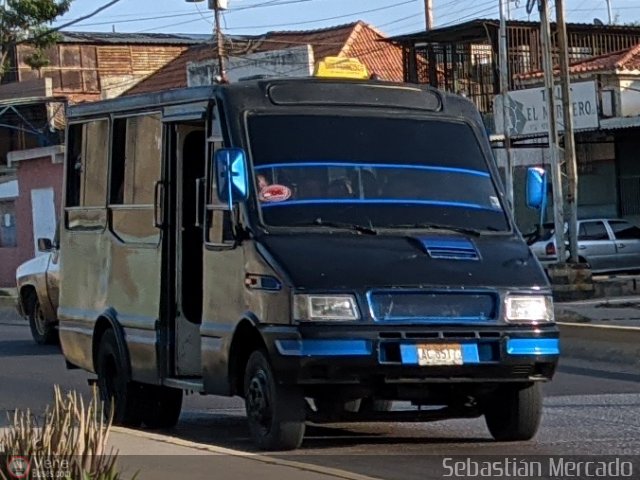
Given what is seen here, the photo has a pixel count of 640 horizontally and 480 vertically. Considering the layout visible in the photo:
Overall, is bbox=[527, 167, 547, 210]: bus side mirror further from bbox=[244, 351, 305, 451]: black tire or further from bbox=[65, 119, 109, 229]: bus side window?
bbox=[65, 119, 109, 229]: bus side window

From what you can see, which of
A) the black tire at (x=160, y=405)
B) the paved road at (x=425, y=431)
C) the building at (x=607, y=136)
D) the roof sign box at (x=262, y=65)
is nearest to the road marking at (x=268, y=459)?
the paved road at (x=425, y=431)

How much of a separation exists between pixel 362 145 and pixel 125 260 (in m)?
2.42

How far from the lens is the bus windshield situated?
955 centimetres

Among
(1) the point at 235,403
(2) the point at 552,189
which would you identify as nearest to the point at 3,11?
(2) the point at 552,189

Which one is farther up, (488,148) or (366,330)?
(488,148)

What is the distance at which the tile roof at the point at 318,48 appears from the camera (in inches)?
1895

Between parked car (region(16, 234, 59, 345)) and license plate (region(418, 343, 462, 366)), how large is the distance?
39.1ft

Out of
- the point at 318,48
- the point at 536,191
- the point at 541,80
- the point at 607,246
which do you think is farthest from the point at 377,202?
the point at 318,48

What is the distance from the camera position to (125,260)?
11.2 metres

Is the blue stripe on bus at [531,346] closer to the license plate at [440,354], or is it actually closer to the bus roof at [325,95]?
the license plate at [440,354]

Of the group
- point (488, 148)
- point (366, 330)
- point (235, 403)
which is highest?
point (488, 148)

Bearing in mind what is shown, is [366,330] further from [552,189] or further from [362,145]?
[552,189]

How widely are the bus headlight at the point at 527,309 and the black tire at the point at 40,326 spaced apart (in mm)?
12160

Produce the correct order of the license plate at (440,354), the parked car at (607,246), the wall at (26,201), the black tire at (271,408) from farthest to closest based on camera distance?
the wall at (26,201) → the parked car at (607,246) → the black tire at (271,408) → the license plate at (440,354)
